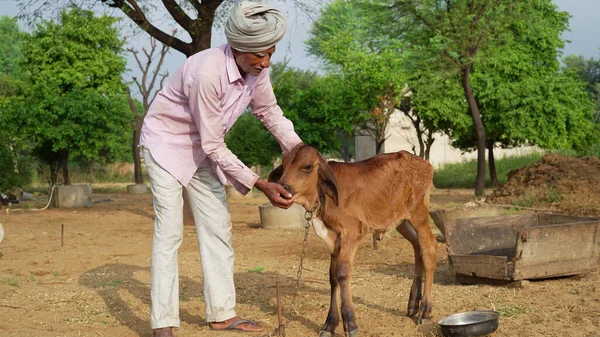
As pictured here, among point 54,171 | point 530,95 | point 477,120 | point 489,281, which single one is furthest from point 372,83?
point 489,281

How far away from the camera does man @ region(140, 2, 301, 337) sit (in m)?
5.03

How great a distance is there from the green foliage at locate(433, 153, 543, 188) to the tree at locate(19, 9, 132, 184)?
13.3 m

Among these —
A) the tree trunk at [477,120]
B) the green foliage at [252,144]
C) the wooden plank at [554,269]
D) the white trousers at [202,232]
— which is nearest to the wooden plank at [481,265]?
the wooden plank at [554,269]

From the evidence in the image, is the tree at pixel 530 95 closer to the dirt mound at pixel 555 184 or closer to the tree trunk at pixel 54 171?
the dirt mound at pixel 555 184

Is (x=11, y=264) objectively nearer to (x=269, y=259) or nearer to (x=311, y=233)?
(x=269, y=259)

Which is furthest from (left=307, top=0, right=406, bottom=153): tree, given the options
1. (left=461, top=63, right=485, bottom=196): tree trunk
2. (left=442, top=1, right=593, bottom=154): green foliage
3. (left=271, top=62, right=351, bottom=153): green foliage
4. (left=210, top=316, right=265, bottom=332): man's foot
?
(left=210, top=316, right=265, bottom=332): man's foot

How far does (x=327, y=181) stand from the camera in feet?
17.7

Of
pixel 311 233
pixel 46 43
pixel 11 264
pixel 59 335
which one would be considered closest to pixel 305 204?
pixel 59 335

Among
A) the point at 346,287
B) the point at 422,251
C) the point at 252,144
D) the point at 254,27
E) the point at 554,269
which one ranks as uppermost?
the point at 252,144

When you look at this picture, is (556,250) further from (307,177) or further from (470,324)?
(307,177)

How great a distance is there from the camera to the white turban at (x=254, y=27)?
4895mm

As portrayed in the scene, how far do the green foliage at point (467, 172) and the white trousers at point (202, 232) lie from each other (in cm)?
2540

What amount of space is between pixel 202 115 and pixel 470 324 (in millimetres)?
2247

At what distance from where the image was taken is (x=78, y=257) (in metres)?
10.1
